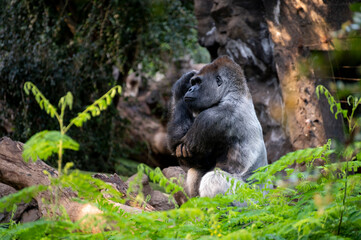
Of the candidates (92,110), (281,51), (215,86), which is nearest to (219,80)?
(215,86)

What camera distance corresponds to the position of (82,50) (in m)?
8.11

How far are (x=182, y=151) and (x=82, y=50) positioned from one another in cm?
450

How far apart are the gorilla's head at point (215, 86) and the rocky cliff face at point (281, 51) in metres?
2.06

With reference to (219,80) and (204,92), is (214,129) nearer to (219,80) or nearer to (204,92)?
(204,92)

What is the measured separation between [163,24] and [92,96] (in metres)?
2.14

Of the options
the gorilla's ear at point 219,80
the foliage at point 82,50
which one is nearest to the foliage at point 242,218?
the gorilla's ear at point 219,80

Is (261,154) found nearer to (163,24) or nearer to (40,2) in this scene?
(163,24)

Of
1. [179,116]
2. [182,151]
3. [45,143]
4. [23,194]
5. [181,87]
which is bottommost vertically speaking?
[182,151]

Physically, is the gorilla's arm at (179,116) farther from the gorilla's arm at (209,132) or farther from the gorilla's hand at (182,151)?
the gorilla's arm at (209,132)

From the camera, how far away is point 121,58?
8.86m

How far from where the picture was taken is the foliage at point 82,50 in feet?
24.6

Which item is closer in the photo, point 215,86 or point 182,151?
point 182,151

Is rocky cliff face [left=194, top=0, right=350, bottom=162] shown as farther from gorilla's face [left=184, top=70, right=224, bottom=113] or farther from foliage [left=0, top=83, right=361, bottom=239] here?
foliage [left=0, top=83, right=361, bottom=239]

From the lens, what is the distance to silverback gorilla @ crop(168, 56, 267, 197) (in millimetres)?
4191
